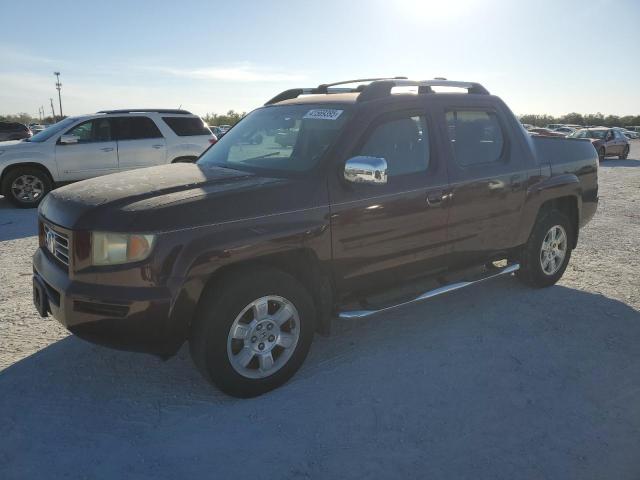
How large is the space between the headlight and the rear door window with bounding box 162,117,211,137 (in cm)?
829

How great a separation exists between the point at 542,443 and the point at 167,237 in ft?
7.49

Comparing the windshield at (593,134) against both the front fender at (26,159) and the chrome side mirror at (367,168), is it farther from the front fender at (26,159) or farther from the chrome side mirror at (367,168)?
the chrome side mirror at (367,168)

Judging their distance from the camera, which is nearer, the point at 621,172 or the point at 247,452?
the point at 247,452

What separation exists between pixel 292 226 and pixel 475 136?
81.8 inches

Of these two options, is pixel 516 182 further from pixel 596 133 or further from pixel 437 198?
pixel 596 133

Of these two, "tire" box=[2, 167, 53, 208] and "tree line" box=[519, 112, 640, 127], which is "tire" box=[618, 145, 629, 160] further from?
"tree line" box=[519, 112, 640, 127]

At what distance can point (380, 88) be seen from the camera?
12.4ft

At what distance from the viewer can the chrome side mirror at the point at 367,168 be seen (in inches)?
122

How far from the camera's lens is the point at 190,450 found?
8.84 ft

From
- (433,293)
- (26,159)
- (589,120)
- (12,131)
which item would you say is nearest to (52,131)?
(26,159)

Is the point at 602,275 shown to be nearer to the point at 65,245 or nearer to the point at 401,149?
the point at 401,149

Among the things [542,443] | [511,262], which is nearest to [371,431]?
[542,443]

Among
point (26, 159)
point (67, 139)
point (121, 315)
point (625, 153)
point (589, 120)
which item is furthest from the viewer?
point (589, 120)

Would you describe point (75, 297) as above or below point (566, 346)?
above
